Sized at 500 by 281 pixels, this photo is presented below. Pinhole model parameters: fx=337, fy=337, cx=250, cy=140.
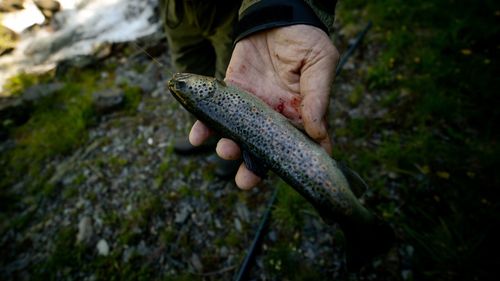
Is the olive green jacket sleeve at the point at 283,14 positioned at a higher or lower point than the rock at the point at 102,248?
higher

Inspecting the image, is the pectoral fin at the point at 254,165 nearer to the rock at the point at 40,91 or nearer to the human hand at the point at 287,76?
the human hand at the point at 287,76

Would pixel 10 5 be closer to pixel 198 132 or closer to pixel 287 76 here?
pixel 198 132

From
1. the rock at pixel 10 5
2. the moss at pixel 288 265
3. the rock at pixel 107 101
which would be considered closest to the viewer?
the moss at pixel 288 265

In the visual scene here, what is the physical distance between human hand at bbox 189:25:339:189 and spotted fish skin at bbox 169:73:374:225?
0.48 feet

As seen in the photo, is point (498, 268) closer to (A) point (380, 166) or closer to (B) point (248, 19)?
(A) point (380, 166)

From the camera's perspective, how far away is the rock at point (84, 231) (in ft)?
14.3

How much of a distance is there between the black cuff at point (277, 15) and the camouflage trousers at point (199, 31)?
2.13 feet

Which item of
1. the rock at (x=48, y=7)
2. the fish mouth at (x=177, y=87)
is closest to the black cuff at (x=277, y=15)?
the fish mouth at (x=177, y=87)

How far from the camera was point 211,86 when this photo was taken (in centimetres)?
295

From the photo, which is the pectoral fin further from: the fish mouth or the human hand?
→ the fish mouth

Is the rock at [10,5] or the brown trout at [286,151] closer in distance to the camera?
the brown trout at [286,151]

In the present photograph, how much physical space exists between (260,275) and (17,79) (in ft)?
21.4

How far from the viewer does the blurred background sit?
3.67m

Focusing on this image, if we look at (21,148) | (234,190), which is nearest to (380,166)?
(234,190)
